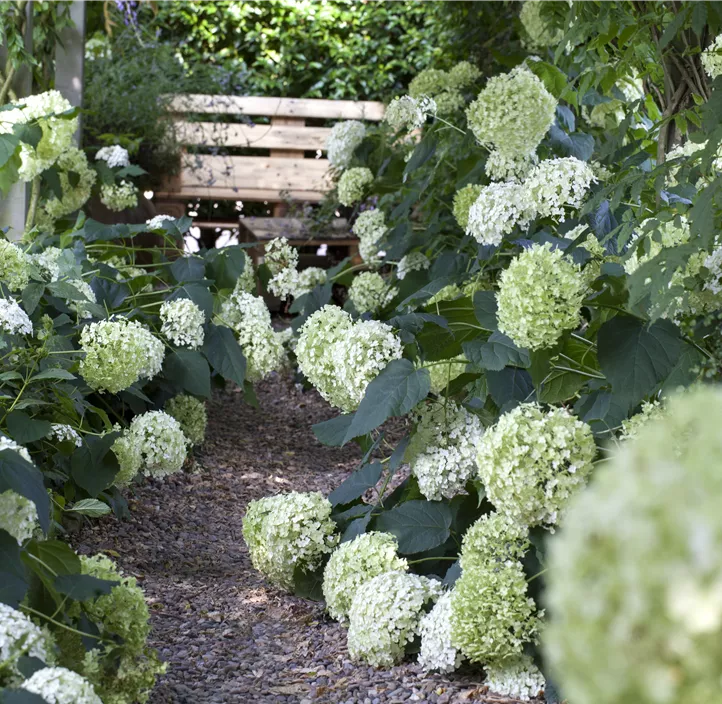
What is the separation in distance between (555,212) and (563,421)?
66cm

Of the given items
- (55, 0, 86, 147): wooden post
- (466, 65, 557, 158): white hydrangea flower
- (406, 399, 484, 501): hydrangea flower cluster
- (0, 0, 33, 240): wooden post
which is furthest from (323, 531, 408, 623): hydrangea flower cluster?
(55, 0, 86, 147): wooden post

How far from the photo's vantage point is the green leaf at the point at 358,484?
6.56ft

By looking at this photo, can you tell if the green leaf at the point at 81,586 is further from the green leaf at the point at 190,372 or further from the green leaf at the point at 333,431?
the green leaf at the point at 190,372

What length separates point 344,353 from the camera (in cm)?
177

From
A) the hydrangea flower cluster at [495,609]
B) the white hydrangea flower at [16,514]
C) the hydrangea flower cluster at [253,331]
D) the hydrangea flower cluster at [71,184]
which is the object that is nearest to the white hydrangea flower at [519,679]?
the hydrangea flower cluster at [495,609]

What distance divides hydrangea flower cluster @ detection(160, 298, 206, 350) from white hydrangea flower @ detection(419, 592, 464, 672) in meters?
1.28

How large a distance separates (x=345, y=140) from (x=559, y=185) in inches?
70.6

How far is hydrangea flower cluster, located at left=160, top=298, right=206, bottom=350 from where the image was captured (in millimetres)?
2566

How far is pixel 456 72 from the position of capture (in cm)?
293

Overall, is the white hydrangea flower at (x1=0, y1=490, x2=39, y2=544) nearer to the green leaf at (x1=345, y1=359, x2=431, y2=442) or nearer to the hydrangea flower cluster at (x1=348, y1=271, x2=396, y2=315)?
the green leaf at (x1=345, y1=359, x2=431, y2=442)

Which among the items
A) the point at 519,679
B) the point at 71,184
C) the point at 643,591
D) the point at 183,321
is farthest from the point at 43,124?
the point at 643,591

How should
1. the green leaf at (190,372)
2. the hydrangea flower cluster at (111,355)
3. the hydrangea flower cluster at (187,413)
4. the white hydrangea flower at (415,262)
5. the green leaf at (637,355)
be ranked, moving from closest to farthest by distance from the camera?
the green leaf at (637,355)
the hydrangea flower cluster at (111,355)
the green leaf at (190,372)
the hydrangea flower cluster at (187,413)
the white hydrangea flower at (415,262)

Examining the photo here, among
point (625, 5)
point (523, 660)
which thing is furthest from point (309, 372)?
point (625, 5)

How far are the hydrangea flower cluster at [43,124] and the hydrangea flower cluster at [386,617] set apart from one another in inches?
79.9
